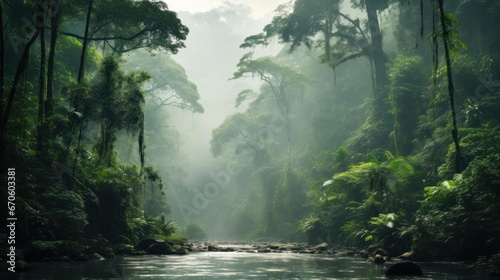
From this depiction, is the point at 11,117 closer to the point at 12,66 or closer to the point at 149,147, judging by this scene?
the point at 12,66

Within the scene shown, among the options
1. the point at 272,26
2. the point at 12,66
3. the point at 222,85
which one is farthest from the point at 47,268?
the point at 222,85

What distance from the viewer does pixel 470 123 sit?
62.0ft

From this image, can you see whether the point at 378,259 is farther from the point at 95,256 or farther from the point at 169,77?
the point at 169,77

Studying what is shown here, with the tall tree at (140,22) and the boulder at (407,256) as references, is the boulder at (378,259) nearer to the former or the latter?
the boulder at (407,256)

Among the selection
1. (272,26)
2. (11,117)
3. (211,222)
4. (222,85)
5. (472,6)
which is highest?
(222,85)

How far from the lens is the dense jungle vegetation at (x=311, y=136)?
11984 mm

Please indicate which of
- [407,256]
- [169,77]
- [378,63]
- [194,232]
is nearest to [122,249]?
[407,256]

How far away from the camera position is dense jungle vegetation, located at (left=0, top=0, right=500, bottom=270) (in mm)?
11984

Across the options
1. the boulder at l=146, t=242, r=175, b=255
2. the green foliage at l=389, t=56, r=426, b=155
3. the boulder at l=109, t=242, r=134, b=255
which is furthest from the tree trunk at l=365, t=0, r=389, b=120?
the boulder at l=109, t=242, r=134, b=255

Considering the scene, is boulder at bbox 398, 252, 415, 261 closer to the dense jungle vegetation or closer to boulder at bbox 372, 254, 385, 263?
the dense jungle vegetation

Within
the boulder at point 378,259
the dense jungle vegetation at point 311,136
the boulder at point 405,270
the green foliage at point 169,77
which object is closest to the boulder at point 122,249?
the dense jungle vegetation at point 311,136

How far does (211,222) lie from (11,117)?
4204cm

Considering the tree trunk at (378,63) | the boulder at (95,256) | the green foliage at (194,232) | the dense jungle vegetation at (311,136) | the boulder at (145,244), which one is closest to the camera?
the dense jungle vegetation at (311,136)

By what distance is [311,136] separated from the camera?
40750mm
